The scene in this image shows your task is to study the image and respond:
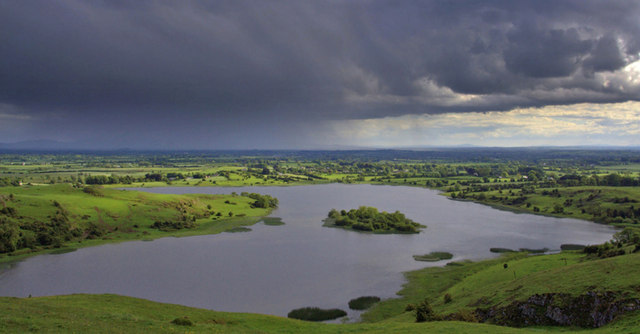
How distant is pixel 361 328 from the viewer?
35344 millimetres

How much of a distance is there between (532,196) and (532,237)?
75890 millimetres

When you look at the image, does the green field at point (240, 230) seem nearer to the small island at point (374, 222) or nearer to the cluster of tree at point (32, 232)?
the cluster of tree at point (32, 232)

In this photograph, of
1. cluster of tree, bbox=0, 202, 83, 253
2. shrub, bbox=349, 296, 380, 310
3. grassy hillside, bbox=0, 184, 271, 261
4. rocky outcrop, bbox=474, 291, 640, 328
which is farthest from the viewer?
grassy hillside, bbox=0, 184, 271, 261

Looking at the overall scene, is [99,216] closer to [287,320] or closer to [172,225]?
[172,225]

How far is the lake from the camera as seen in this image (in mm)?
59969

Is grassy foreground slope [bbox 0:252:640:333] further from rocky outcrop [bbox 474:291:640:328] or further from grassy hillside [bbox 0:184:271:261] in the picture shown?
grassy hillside [bbox 0:184:271:261]

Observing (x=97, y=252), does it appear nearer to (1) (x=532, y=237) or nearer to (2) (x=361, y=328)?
(2) (x=361, y=328)

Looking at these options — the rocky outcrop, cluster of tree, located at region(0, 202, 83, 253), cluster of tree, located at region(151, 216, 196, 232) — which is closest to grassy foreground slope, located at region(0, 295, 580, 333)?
the rocky outcrop

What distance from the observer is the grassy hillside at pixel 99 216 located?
8975 centimetres

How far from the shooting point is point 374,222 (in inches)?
4569

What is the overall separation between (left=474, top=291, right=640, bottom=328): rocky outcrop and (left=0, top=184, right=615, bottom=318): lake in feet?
84.5

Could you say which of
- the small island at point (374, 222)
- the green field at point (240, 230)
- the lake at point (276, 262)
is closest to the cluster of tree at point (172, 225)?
the green field at point (240, 230)

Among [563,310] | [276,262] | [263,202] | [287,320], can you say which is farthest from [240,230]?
[563,310]

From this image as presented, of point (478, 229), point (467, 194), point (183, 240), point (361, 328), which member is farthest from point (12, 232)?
point (467, 194)
